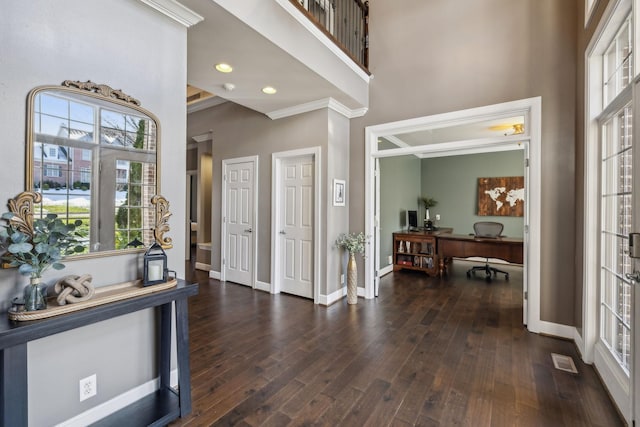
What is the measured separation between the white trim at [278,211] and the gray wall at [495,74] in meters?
0.61

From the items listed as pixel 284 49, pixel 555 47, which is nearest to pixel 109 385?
pixel 284 49

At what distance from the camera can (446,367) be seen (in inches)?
90.8

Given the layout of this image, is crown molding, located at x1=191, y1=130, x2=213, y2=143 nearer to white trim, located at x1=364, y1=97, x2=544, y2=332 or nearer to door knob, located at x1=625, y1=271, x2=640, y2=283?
white trim, located at x1=364, y1=97, x2=544, y2=332

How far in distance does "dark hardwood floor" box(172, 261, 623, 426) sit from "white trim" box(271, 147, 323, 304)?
0.43 metres

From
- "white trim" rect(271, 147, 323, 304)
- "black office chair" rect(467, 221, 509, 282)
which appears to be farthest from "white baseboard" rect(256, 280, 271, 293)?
"black office chair" rect(467, 221, 509, 282)

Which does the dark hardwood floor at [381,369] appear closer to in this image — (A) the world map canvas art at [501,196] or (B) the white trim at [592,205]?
(B) the white trim at [592,205]

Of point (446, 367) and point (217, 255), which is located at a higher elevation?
point (217, 255)

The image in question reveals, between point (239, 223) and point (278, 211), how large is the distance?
83 cm

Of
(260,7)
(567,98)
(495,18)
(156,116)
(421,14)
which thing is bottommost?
(156,116)

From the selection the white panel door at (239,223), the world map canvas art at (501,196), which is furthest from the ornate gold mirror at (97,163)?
the world map canvas art at (501,196)

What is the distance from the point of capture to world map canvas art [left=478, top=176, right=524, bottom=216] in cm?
655

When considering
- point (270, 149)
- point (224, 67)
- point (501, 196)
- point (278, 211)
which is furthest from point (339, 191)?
point (501, 196)

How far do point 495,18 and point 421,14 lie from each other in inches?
34.5

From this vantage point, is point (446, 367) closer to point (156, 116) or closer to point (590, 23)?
point (156, 116)
